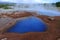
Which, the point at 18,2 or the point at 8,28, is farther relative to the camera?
the point at 18,2

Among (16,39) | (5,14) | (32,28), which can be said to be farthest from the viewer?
(5,14)

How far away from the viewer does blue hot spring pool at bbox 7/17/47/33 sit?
5.87 feet

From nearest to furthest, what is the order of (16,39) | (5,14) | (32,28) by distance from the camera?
(16,39) → (32,28) → (5,14)

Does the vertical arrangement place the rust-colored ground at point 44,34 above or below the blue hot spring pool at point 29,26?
below

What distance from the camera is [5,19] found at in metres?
1.89

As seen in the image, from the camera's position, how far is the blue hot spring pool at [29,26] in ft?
5.87

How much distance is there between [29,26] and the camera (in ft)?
6.00

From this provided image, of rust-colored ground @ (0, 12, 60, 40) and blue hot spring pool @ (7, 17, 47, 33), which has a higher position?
blue hot spring pool @ (7, 17, 47, 33)

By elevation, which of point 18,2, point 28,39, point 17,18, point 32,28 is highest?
point 18,2

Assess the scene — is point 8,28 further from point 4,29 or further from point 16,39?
point 16,39

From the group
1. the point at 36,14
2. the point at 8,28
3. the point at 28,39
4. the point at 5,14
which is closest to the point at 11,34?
the point at 8,28

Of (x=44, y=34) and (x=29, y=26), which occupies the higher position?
(x=29, y=26)

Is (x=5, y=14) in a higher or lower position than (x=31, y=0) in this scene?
lower

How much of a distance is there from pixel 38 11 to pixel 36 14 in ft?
0.23
